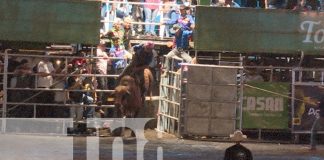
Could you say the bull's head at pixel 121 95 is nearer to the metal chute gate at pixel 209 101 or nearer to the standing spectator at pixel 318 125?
the metal chute gate at pixel 209 101

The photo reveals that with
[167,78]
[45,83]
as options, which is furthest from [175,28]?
[45,83]

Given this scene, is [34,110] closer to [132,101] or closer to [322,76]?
[132,101]

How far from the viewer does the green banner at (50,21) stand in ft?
55.4

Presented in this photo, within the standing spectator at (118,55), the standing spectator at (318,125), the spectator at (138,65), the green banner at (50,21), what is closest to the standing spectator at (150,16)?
the standing spectator at (118,55)

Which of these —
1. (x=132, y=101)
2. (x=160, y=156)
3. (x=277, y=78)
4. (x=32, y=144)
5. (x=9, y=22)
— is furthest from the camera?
(x=277, y=78)

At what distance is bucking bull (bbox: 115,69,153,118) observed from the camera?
15.8 m

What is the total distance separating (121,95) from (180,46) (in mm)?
2478

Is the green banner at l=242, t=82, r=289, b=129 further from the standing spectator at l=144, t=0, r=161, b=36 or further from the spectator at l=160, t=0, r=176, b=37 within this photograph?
the standing spectator at l=144, t=0, r=161, b=36

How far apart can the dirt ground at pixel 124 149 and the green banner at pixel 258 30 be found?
270 cm

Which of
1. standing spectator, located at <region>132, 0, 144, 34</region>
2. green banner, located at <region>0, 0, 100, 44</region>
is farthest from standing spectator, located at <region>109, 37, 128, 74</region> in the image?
standing spectator, located at <region>132, 0, 144, 34</region>

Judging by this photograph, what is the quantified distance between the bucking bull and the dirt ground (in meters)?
0.69

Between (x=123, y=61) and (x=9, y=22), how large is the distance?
3047 mm

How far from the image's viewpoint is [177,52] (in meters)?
17.6

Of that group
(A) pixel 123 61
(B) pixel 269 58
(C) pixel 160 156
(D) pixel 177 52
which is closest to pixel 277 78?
(B) pixel 269 58
